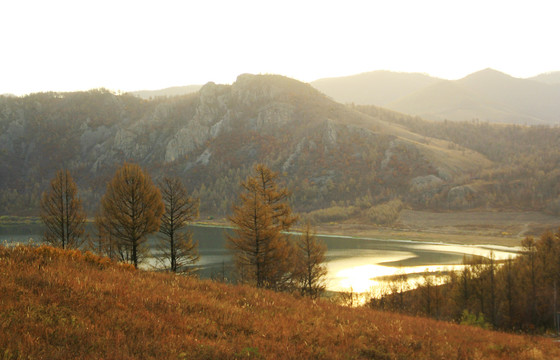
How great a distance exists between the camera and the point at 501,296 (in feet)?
156

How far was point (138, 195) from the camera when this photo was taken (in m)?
34.4

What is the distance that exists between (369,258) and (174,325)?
71.1 metres

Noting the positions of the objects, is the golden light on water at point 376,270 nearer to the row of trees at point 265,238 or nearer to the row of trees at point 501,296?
the row of trees at point 501,296

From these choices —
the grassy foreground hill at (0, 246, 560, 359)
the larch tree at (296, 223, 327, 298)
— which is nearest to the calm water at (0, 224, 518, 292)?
the larch tree at (296, 223, 327, 298)

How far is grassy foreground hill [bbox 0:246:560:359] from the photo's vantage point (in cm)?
648

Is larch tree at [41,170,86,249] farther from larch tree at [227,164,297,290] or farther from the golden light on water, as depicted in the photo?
the golden light on water

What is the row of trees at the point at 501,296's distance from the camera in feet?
146

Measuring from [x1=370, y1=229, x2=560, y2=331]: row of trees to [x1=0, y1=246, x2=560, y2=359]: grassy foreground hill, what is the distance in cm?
3436

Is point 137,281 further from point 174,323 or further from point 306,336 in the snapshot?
point 306,336

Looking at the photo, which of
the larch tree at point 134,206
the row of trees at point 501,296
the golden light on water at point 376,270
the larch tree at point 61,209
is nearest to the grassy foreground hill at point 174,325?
the larch tree at point 134,206

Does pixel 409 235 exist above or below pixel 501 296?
below

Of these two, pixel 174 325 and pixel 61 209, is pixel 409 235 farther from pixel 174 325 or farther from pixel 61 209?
pixel 174 325

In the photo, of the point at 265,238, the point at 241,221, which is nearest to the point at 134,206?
the point at 241,221

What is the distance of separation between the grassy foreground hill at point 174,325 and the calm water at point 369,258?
3410cm
